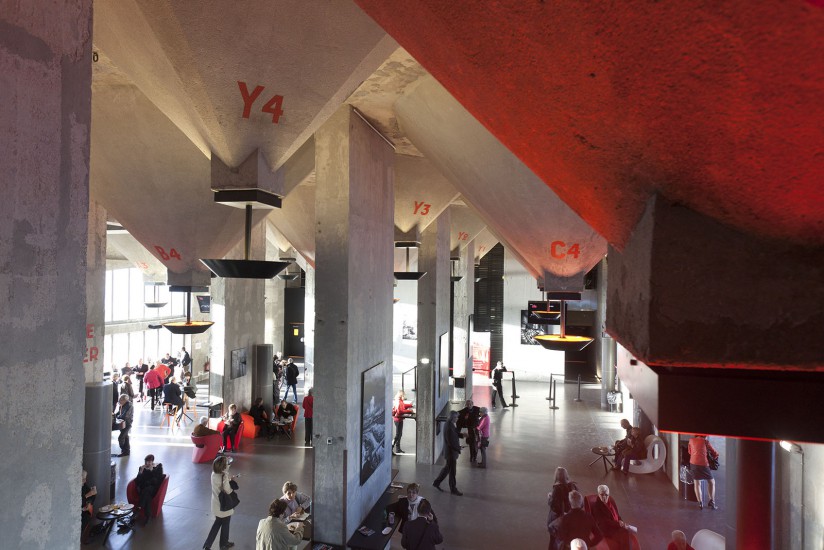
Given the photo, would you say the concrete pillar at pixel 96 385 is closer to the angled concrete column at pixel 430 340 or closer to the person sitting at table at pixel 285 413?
the person sitting at table at pixel 285 413

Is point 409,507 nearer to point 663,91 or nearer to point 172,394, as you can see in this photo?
point 663,91

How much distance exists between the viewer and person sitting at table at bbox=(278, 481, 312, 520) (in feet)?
21.7

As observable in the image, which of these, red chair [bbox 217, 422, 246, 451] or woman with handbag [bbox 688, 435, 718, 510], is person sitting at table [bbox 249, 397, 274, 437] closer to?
red chair [bbox 217, 422, 246, 451]

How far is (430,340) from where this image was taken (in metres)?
12.6

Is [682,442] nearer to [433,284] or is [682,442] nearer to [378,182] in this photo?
[433,284]

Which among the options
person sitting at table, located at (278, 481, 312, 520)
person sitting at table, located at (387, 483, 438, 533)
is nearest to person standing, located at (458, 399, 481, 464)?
person sitting at table, located at (387, 483, 438, 533)

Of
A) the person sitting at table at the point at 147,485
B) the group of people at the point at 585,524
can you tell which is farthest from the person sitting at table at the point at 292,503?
the group of people at the point at 585,524

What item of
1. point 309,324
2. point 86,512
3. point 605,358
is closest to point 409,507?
point 86,512

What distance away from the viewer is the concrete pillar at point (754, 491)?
1.90 metres

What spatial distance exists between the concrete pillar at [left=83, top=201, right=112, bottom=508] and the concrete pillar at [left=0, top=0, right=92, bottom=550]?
6.67m

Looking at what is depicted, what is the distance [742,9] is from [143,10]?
144 inches

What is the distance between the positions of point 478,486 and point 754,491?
906cm

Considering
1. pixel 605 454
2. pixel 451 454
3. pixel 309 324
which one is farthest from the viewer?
pixel 309 324

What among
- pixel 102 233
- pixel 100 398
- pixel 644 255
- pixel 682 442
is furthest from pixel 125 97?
pixel 682 442
